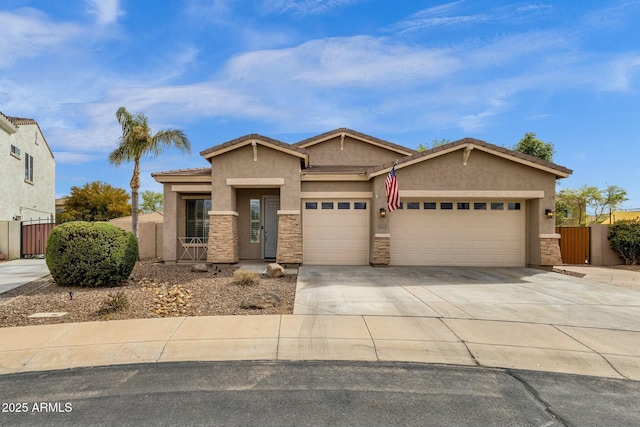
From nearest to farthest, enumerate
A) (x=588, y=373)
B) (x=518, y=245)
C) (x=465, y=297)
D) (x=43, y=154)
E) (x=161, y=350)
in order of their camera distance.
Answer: (x=588, y=373)
(x=161, y=350)
(x=465, y=297)
(x=518, y=245)
(x=43, y=154)

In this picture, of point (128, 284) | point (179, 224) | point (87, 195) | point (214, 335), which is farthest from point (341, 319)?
point (87, 195)

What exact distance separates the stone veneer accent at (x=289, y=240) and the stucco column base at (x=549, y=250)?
8.80 m

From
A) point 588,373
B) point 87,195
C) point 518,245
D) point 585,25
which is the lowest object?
point 588,373

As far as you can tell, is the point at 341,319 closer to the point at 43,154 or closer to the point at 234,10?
the point at 234,10

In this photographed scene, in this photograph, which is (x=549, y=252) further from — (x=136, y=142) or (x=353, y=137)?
(x=136, y=142)

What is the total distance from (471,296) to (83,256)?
958cm

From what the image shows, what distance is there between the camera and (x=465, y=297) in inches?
323

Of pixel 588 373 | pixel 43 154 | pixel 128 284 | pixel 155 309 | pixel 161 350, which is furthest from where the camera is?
pixel 43 154

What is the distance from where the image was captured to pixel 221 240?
12867 millimetres

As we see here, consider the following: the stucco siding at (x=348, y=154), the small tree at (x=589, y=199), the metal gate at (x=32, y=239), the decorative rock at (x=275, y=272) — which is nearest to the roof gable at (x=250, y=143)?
the stucco siding at (x=348, y=154)

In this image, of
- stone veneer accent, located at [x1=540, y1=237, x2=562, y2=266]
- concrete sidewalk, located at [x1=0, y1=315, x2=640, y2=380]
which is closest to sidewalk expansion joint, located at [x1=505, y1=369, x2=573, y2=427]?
concrete sidewalk, located at [x1=0, y1=315, x2=640, y2=380]

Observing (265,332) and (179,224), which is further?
(179,224)

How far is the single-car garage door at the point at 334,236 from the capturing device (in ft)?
43.7

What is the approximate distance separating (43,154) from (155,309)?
25.7 meters
